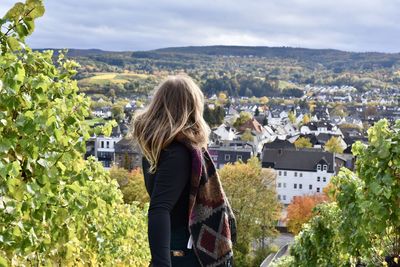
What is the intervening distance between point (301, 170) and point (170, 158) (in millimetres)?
55689

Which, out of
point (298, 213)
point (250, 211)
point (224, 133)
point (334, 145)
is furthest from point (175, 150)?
point (224, 133)

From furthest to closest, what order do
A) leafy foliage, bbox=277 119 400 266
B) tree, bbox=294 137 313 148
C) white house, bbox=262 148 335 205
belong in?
tree, bbox=294 137 313 148
white house, bbox=262 148 335 205
leafy foliage, bbox=277 119 400 266

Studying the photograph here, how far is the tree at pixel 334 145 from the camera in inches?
3012

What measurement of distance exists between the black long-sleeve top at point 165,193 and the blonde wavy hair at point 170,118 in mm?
77

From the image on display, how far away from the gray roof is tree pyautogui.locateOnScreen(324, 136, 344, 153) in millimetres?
18294

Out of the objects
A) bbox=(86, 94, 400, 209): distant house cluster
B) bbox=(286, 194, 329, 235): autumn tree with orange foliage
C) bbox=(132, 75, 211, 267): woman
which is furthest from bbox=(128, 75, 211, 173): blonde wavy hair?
bbox=(286, 194, 329, 235): autumn tree with orange foliage

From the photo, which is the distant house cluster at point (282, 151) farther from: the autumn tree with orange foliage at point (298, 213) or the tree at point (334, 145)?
the autumn tree with orange foliage at point (298, 213)

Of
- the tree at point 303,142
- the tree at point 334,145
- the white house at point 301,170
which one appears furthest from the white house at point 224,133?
the white house at point 301,170

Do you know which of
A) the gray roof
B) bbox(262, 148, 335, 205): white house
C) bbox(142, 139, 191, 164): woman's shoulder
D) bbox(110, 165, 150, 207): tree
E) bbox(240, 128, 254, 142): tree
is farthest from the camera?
bbox(240, 128, 254, 142): tree

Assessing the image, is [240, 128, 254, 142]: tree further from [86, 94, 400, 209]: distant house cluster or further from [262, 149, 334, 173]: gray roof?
[262, 149, 334, 173]: gray roof

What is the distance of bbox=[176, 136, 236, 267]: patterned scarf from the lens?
3.55 m

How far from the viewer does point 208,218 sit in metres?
3.59

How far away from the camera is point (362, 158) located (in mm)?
6496

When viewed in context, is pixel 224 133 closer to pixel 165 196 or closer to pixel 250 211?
pixel 250 211
